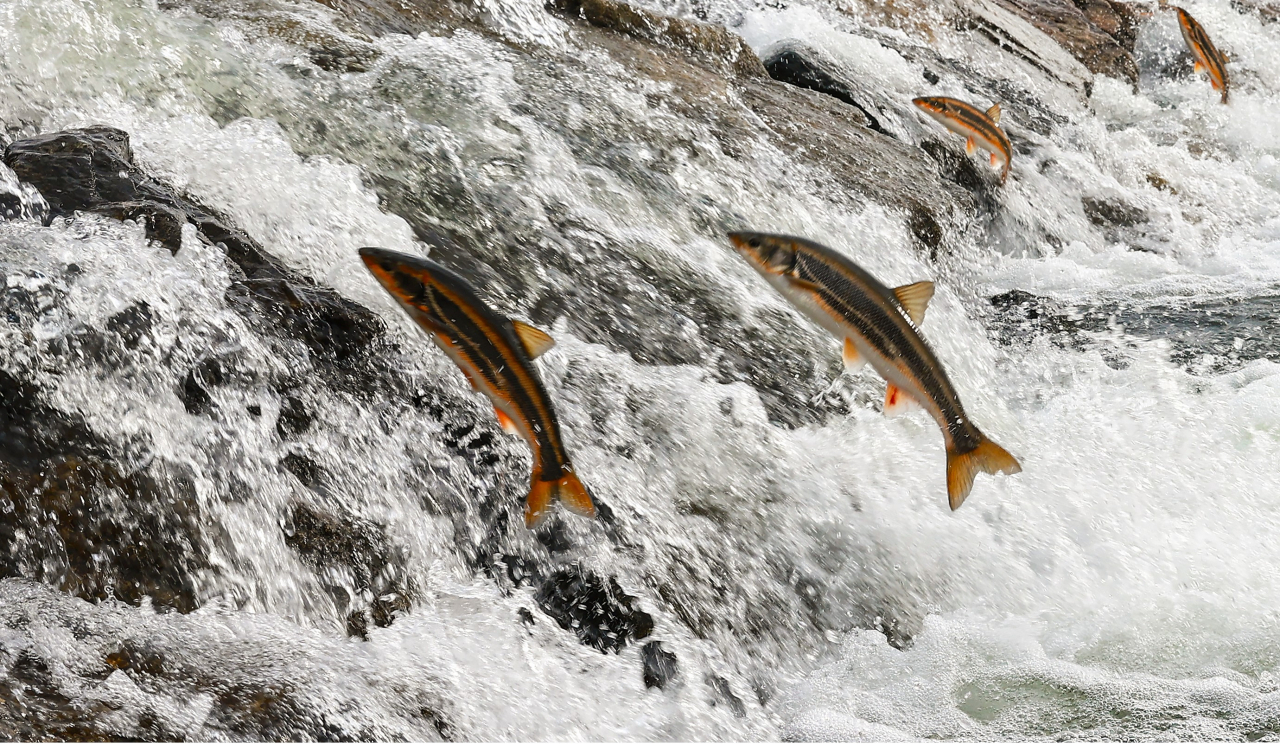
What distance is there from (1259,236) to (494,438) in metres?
5.87

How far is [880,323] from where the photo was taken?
2.68 m

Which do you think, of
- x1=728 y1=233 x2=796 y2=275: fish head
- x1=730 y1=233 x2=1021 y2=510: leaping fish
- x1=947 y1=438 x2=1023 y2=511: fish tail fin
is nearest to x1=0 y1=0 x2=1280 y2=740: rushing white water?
x1=947 y1=438 x2=1023 y2=511: fish tail fin

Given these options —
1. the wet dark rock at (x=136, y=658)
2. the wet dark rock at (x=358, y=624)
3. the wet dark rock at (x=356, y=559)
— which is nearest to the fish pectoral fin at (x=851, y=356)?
the wet dark rock at (x=356, y=559)

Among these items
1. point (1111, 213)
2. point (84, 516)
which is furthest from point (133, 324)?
point (1111, 213)

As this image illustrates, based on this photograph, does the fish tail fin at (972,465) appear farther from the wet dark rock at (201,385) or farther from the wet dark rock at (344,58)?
the wet dark rock at (344,58)

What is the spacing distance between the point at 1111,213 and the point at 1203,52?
9.83ft

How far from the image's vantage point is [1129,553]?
11.5 feet

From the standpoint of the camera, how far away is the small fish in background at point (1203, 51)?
8250 millimetres

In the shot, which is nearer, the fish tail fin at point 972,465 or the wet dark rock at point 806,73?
the fish tail fin at point 972,465

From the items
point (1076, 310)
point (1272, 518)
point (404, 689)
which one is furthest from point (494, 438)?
point (1076, 310)

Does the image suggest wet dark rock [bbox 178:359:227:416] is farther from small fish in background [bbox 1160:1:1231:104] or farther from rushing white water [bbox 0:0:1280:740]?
small fish in background [bbox 1160:1:1231:104]

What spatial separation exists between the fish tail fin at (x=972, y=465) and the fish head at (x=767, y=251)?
68 cm

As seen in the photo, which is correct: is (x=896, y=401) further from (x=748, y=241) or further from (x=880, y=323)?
(x=748, y=241)

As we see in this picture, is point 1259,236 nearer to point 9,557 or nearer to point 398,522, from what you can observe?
point 398,522
